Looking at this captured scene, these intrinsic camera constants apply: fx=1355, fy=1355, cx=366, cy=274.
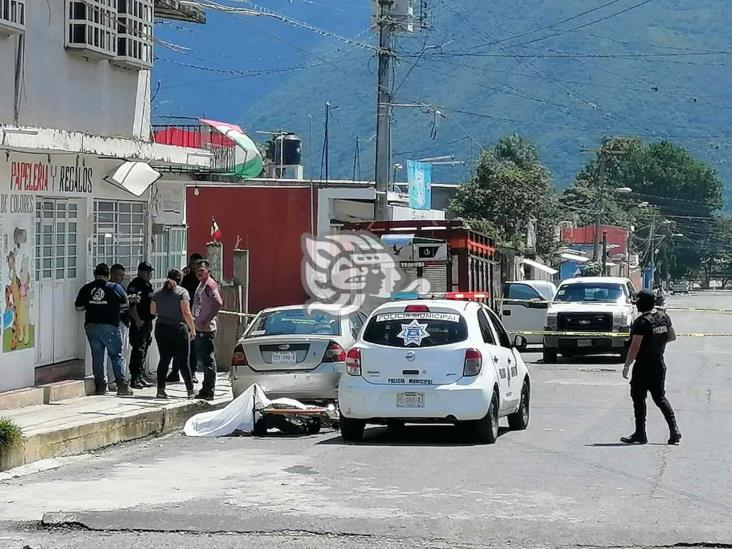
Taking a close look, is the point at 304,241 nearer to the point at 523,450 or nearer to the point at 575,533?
the point at 523,450

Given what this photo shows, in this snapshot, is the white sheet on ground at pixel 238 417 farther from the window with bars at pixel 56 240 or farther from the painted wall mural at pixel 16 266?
the window with bars at pixel 56 240

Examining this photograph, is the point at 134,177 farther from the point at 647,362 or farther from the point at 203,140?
the point at 647,362

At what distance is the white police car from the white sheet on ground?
4.23 ft

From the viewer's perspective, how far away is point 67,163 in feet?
62.7

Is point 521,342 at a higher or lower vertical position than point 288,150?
lower

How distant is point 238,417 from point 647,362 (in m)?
4.90

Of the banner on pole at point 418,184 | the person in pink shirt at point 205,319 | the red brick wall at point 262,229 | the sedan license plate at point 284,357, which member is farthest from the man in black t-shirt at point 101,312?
the banner on pole at point 418,184

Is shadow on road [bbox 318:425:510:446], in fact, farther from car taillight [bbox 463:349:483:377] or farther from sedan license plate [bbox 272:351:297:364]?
sedan license plate [bbox 272:351:297:364]

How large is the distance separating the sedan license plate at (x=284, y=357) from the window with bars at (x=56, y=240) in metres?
3.64

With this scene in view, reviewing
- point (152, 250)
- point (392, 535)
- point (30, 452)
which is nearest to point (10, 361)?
point (30, 452)

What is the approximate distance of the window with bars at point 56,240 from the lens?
61.5 feet

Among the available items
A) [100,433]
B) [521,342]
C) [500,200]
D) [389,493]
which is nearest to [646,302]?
[389,493]

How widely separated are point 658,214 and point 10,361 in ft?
433

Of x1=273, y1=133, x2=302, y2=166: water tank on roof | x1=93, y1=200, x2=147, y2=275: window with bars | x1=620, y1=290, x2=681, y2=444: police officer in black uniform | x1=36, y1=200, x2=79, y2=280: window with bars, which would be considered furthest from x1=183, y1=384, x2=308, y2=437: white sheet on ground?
x1=273, y1=133, x2=302, y2=166: water tank on roof
